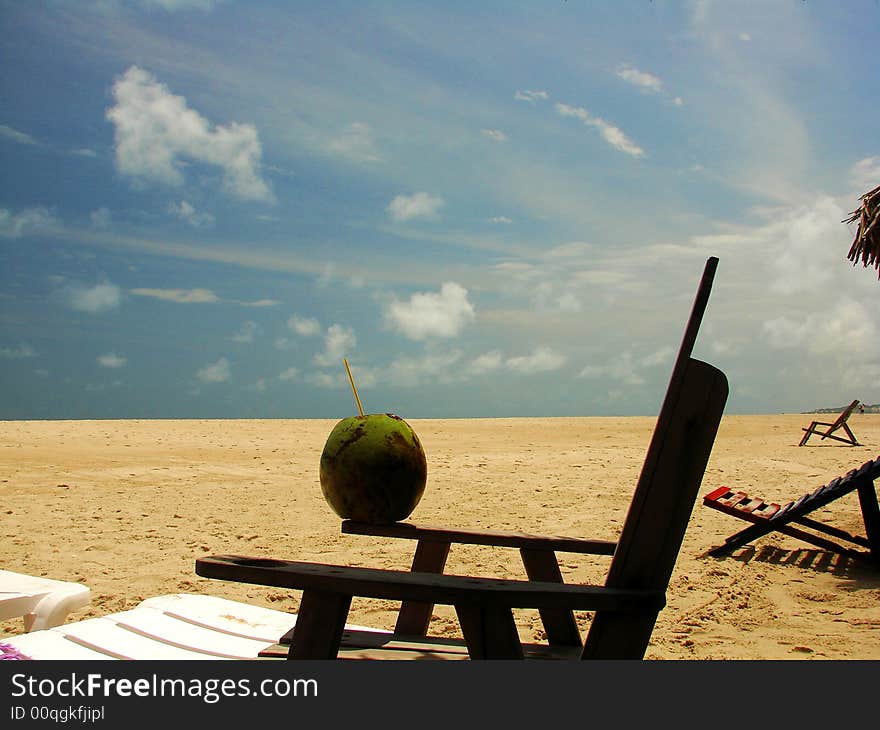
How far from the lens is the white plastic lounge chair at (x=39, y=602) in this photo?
2.90m

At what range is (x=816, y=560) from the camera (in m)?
5.98

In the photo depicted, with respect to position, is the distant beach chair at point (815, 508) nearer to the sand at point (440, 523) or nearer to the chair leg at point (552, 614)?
the sand at point (440, 523)

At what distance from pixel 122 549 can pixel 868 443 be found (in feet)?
56.5

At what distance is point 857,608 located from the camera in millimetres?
4715

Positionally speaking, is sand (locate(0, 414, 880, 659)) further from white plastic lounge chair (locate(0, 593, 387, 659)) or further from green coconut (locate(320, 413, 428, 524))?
green coconut (locate(320, 413, 428, 524))

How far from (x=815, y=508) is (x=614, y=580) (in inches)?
182

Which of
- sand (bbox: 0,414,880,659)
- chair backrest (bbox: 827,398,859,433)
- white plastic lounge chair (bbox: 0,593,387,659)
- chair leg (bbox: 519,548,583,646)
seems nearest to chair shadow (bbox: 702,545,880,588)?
sand (bbox: 0,414,880,659)

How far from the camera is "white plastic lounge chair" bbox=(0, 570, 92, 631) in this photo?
2.90m

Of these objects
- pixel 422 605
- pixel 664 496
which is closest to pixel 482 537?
pixel 422 605

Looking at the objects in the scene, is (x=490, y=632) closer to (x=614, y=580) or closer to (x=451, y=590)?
(x=451, y=590)

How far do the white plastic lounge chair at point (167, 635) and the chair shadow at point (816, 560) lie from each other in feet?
14.2

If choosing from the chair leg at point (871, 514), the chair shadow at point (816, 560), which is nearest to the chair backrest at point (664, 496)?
the chair shadow at point (816, 560)

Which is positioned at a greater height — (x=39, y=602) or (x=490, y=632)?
(x=490, y=632)

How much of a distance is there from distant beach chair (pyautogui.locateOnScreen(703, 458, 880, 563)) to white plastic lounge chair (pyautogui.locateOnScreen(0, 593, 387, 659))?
4171 mm
